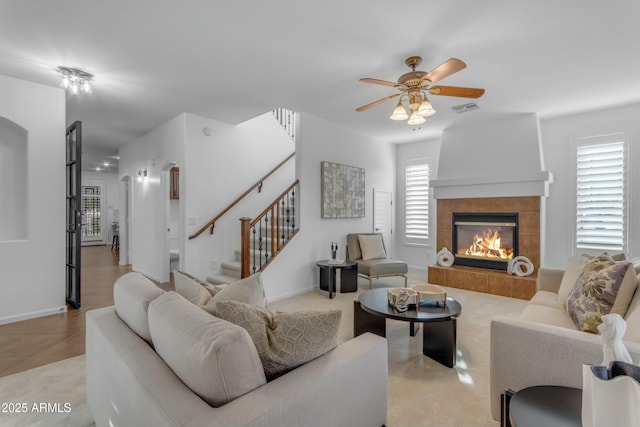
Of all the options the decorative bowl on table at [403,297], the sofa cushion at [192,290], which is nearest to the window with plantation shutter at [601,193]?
the decorative bowl on table at [403,297]

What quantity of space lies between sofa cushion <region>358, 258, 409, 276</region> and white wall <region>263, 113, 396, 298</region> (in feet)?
1.84

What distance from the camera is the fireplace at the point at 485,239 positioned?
15.7 feet

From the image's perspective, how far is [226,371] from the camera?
0.96 meters

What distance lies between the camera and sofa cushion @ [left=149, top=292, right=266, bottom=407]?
953mm

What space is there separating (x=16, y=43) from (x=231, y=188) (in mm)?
2872

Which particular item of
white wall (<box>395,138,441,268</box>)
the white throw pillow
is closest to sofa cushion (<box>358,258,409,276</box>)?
the white throw pillow

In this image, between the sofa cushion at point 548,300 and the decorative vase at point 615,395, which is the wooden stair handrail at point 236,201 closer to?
the sofa cushion at point 548,300

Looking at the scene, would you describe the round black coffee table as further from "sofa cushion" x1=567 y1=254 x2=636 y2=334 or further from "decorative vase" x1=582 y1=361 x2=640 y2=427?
"decorative vase" x1=582 y1=361 x2=640 y2=427

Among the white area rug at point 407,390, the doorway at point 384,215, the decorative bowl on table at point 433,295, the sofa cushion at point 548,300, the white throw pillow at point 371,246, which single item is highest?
the doorway at point 384,215

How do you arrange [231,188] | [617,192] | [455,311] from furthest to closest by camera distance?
[231,188] < [617,192] < [455,311]

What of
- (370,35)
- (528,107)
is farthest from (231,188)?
(528,107)

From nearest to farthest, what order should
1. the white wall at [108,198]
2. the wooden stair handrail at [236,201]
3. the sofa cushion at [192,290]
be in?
1. the sofa cushion at [192,290]
2. the wooden stair handrail at [236,201]
3. the white wall at [108,198]

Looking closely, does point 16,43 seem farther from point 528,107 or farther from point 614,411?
point 528,107

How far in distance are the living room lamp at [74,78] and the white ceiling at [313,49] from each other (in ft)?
0.33
